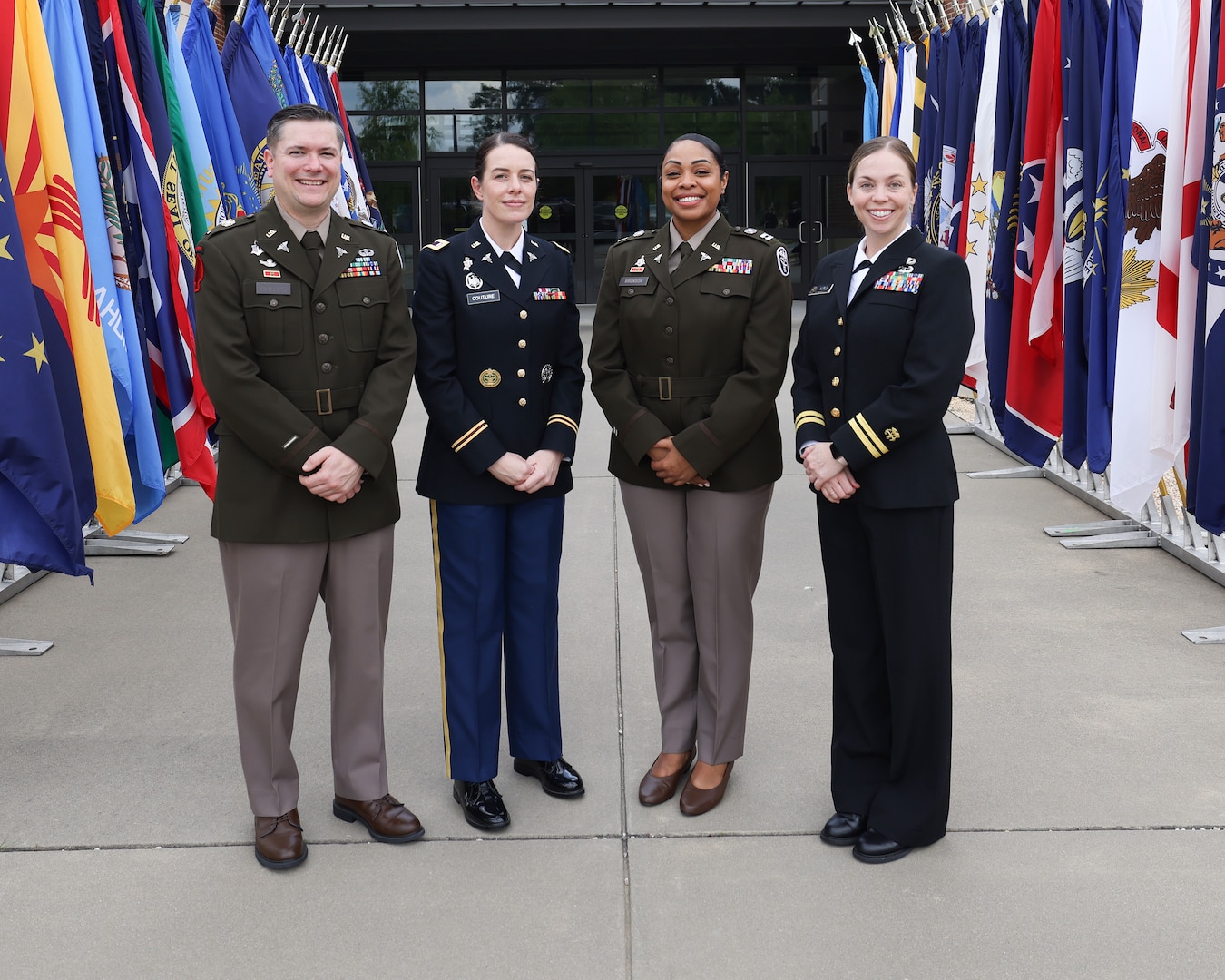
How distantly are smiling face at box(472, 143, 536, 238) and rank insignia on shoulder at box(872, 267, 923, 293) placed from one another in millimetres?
868

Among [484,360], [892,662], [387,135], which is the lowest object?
[892,662]

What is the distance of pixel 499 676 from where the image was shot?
3148 millimetres

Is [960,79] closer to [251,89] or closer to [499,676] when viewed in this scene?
[251,89]

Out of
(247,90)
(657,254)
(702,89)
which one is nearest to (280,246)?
(657,254)

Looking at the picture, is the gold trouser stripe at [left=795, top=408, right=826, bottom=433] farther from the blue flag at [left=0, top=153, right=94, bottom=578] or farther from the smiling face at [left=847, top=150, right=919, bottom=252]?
the blue flag at [left=0, top=153, right=94, bottom=578]

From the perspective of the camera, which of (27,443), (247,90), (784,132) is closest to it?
(27,443)

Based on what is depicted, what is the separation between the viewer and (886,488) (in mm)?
2729

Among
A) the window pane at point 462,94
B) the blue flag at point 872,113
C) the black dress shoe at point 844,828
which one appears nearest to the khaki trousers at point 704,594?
the black dress shoe at point 844,828

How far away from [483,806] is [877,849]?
100 centimetres

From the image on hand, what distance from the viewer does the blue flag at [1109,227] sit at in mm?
5027

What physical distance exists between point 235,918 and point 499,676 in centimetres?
88

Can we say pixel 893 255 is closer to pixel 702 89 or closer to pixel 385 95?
pixel 702 89

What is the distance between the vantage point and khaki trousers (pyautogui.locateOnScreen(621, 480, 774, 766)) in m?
3.07

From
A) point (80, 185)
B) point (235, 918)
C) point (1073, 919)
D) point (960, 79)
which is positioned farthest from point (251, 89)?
point (1073, 919)
